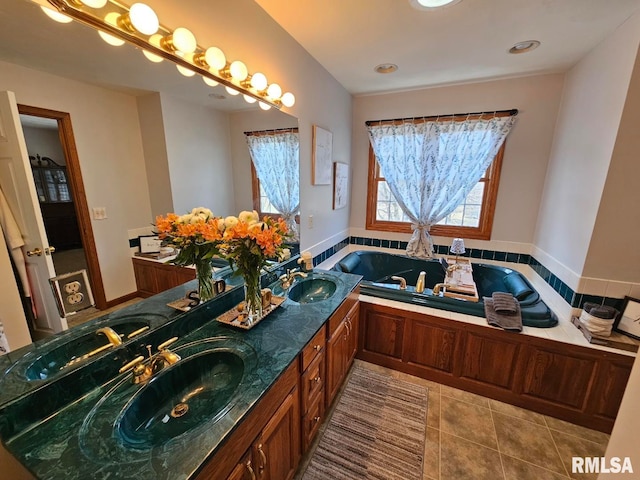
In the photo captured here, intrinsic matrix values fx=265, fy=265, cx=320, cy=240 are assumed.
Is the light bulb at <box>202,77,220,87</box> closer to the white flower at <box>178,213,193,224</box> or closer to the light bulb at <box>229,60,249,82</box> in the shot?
the light bulb at <box>229,60,249,82</box>

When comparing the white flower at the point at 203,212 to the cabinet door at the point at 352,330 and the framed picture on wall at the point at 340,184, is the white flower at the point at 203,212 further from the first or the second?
the framed picture on wall at the point at 340,184

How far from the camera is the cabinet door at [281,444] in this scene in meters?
0.97

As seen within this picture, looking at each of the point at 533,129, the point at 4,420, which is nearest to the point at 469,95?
the point at 533,129

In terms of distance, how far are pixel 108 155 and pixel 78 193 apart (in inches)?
6.7

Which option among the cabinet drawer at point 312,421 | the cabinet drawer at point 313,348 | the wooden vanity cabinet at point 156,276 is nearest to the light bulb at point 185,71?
the wooden vanity cabinet at point 156,276

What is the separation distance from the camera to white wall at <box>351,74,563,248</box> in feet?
8.30

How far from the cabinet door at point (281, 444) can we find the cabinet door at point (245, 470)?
0.09 feet

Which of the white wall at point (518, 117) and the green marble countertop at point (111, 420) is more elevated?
the white wall at point (518, 117)

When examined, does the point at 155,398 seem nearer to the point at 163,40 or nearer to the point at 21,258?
the point at 21,258

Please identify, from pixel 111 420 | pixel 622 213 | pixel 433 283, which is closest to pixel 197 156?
pixel 111 420

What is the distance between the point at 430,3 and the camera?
1.47 m

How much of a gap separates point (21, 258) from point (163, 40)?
3.15 feet

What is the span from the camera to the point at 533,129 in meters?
2.60

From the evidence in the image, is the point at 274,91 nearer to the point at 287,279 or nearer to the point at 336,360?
the point at 287,279
